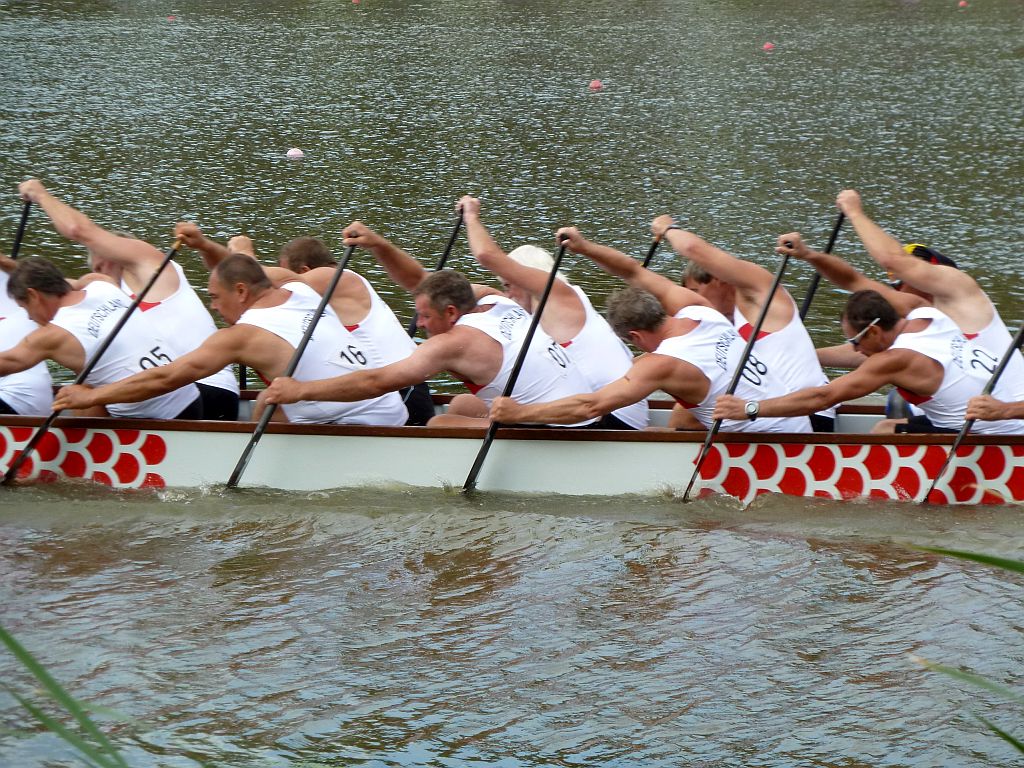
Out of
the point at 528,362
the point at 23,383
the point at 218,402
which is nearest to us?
the point at 528,362

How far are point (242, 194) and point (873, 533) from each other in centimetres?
1012

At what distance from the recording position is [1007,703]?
5387 mm

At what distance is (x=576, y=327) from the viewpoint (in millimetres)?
7793

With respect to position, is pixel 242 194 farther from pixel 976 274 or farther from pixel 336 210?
pixel 976 274

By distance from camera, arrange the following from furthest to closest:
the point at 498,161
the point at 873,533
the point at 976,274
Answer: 1. the point at 498,161
2. the point at 976,274
3. the point at 873,533

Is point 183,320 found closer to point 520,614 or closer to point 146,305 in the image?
point 146,305

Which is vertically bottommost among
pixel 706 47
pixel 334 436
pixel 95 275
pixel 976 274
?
pixel 334 436

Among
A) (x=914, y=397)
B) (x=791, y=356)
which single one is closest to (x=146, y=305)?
(x=791, y=356)

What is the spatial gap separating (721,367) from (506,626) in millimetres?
1997

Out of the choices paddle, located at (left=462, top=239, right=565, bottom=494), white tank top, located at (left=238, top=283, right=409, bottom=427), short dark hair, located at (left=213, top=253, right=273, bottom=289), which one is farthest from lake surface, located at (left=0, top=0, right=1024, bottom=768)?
short dark hair, located at (left=213, top=253, right=273, bottom=289)

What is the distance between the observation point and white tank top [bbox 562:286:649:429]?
7695mm

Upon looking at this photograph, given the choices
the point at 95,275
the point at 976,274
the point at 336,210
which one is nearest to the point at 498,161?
the point at 336,210

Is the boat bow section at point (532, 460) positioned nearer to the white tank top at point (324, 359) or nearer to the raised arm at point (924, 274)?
the white tank top at point (324, 359)

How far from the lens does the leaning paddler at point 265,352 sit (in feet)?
23.6
